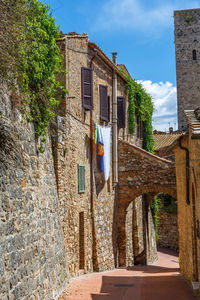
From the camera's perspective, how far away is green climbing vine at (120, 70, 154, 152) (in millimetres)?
20516

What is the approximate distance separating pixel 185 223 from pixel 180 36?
26.2 m

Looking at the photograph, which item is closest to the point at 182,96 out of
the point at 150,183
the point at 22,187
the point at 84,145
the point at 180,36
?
the point at 180,36

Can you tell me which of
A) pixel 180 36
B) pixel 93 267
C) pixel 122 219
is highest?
pixel 180 36

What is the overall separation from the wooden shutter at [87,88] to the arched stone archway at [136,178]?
439 cm

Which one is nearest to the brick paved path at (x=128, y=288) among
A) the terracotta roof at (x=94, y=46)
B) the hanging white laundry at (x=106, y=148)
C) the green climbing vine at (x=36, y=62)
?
the green climbing vine at (x=36, y=62)

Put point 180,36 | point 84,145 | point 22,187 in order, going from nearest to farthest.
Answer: point 22,187, point 84,145, point 180,36

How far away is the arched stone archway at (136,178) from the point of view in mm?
17625

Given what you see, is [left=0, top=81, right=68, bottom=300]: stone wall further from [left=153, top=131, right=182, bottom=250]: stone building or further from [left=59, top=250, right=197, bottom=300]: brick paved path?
[left=153, top=131, right=182, bottom=250]: stone building

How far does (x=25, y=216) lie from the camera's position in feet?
23.2

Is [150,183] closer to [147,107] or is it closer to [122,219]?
[122,219]

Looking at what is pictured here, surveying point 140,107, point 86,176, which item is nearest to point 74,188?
point 86,176

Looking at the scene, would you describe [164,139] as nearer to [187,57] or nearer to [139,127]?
[187,57]

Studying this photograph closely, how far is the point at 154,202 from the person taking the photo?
24078 millimetres

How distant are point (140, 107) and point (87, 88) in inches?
325
